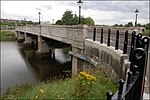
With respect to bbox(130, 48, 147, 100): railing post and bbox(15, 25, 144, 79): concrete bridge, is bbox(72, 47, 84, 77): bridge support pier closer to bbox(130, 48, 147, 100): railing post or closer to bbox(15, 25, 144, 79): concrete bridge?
bbox(15, 25, 144, 79): concrete bridge

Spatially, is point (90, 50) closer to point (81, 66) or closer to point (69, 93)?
point (81, 66)

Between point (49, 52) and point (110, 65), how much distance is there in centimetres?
1836

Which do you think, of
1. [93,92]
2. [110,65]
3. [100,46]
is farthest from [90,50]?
[93,92]

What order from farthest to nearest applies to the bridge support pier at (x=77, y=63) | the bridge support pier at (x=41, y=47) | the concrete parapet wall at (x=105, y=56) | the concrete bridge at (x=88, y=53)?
the bridge support pier at (x=41, y=47)
the bridge support pier at (x=77, y=63)
the concrete parapet wall at (x=105, y=56)
the concrete bridge at (x=88, y=53)

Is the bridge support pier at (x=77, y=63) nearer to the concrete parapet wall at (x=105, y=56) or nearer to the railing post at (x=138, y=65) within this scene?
the concrete parapet wall at (x=105, y=56)

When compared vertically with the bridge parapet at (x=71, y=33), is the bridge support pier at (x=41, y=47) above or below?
below

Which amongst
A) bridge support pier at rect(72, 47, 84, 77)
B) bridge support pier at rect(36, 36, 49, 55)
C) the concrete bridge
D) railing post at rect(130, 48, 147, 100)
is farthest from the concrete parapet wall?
bridge support pier at rect(36, 36, 49, 55)

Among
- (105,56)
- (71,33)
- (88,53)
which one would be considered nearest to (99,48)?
(105,56)

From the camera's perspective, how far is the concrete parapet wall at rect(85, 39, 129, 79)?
21.0 ft

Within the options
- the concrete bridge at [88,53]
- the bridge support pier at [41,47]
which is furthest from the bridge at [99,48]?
the bridge support pier at [41,47]

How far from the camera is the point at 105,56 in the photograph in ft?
26.7

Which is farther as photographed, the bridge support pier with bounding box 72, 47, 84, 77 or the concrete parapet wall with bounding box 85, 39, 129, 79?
the bridge support pier with bounding box 72, 47, 84, 77

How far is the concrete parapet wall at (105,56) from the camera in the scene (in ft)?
21.0

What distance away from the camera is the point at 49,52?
25.0 m
